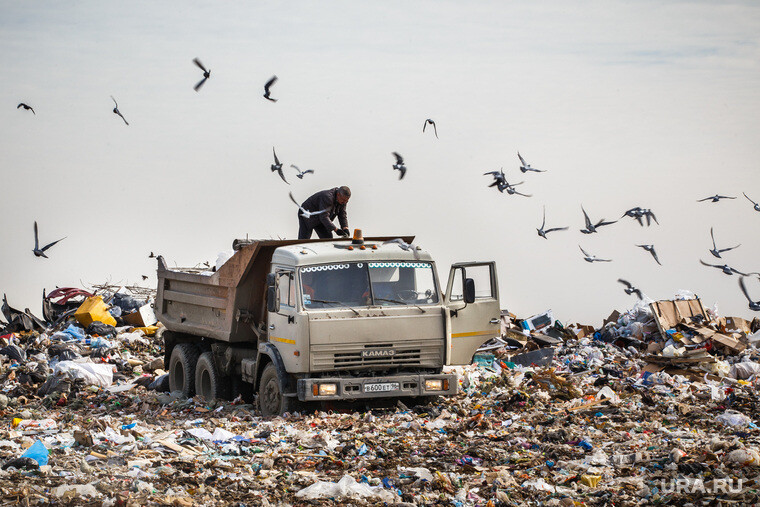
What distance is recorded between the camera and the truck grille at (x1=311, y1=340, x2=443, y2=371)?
34.1ft

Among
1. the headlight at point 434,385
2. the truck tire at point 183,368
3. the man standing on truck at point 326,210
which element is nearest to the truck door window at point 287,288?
the headlight at point 434,385

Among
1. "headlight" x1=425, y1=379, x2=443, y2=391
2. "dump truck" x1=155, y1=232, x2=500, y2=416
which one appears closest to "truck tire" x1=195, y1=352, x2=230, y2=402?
"dump truck" x1=155, y1=232, x2=500, y2=416

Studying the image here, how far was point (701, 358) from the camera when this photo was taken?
45.2 ft

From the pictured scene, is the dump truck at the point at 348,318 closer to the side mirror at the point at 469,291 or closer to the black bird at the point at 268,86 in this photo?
the side mirror at the point at 469,291

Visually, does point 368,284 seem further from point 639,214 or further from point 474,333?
point 639,214

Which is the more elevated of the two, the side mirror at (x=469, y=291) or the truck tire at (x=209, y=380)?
the side mirror at (x=469, y=291)

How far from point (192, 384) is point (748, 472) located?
867 cm

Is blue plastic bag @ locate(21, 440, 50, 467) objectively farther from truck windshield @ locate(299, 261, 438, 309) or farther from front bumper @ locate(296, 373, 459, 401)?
truck windshield @ locate(299, 261, 438, 309)

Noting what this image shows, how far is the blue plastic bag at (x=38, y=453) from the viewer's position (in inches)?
323

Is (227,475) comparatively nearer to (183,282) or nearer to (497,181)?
(183,282)

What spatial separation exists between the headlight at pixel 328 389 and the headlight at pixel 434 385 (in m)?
1.16

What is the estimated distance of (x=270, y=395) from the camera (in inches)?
439

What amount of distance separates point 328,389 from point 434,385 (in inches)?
53.0

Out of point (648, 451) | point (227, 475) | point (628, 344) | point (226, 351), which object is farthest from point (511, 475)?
point (628, 344)
